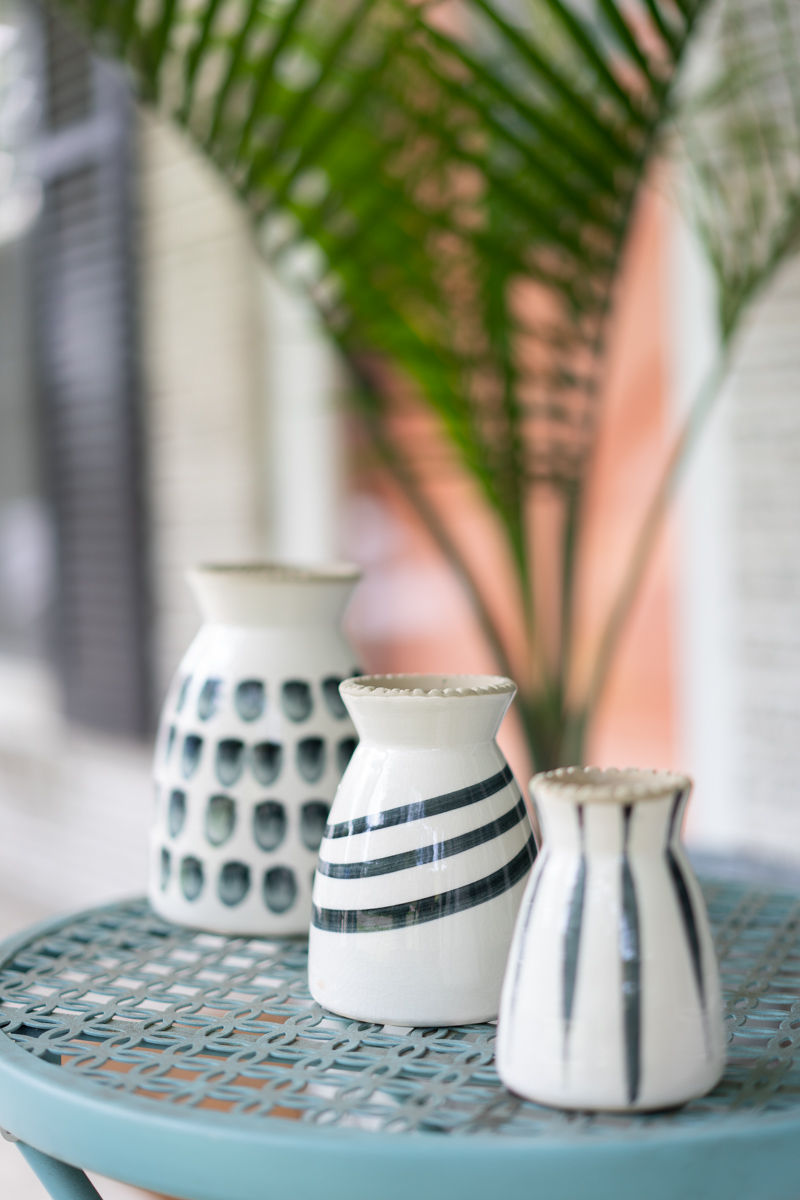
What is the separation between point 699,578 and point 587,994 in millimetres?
1609

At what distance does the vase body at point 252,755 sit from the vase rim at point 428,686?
0.11 metres

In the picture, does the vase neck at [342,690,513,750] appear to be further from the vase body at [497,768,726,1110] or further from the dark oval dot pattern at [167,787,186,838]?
the dark oval dot pattern at [167,787,186,838]

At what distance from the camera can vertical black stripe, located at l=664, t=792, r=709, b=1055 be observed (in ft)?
1.72

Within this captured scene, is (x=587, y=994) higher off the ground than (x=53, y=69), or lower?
lower

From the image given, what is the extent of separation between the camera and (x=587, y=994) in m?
0.51

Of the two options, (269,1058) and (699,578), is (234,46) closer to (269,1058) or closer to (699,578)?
(269,1058)

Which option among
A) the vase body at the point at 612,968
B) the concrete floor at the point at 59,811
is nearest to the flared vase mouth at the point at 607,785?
the vase body at the point at 612,968

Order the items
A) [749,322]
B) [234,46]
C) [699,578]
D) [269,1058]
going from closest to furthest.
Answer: [269,1058] → [234,46] → [749,322] → [699,578]

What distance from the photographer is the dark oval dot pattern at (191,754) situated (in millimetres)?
811

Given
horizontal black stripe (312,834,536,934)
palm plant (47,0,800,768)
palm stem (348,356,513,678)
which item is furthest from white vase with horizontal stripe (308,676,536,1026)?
palm stem (348,356,513,678)

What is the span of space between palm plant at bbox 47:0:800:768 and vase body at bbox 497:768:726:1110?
34.2 inches

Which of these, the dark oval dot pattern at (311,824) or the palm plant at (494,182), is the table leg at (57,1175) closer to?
the dark oval dot pattern at (311,824)

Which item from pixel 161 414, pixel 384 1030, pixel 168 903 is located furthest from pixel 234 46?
pixel 161 414

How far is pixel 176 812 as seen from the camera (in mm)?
815
